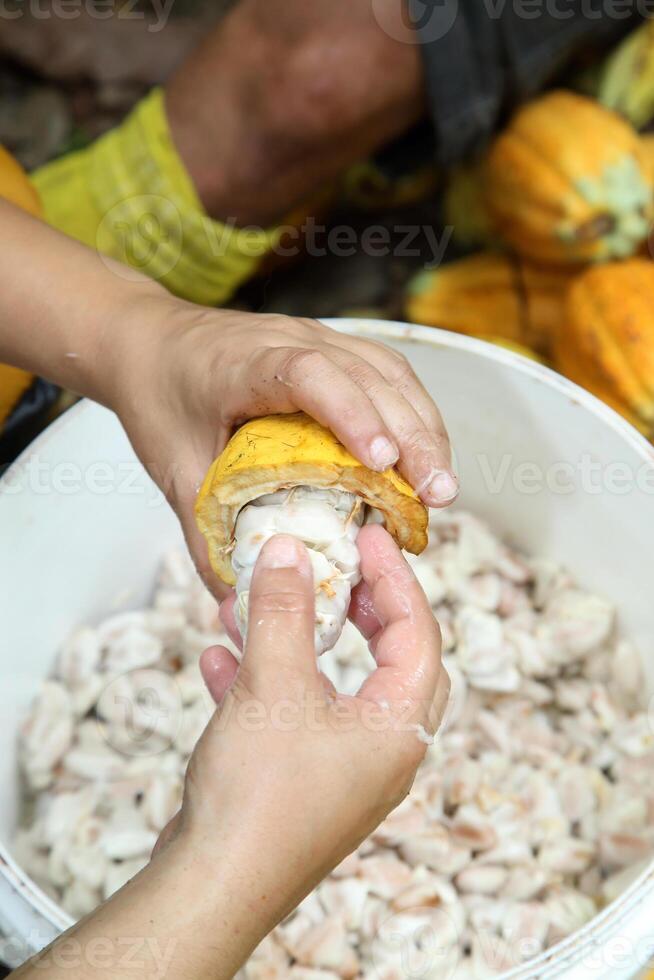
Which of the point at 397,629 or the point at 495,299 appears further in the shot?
the point at 495,299

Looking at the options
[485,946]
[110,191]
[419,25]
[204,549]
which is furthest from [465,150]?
[485,946]

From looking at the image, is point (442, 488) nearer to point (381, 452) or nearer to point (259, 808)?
point (381, 452)

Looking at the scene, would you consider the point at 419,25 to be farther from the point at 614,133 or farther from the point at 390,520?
the point at 390,520

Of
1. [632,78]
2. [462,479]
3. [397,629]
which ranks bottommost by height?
[462,479]

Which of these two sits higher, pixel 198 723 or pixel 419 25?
pixel 419 25

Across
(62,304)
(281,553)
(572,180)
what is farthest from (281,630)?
(572,180)

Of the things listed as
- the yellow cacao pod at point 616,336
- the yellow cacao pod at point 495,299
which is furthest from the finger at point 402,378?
the yellow cacao pod at point 495,299

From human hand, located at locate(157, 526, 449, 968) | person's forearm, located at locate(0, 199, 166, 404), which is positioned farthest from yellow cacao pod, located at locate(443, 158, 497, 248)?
human hand, located at locate(157, 526, 449, 968)
